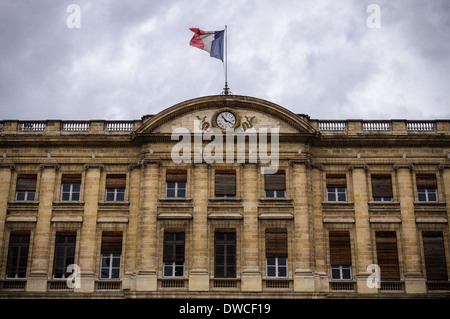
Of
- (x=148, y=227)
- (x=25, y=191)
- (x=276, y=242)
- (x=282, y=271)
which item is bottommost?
(x=282, y=271)

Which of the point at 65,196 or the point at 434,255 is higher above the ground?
the point at 65,196

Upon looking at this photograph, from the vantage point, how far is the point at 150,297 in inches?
1233

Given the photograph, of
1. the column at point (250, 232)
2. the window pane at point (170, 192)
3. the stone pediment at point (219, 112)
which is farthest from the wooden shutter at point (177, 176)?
the column at point (250, 232)

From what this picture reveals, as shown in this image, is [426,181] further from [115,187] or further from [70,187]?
[70,187]

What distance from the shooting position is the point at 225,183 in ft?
111

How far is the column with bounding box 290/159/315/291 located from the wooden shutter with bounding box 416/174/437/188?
20.2 ft

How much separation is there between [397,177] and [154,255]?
534 inches

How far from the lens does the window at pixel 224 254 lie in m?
32.3

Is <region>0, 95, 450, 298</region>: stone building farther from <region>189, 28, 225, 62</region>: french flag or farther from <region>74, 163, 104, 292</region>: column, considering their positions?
<region>189, 28, 225, 62</region>: french flag

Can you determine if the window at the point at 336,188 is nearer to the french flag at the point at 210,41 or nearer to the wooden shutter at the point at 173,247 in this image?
the wooden shutter at the point at 173,247

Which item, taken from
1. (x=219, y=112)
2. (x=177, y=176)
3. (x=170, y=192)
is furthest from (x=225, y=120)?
(x=170, y=192)

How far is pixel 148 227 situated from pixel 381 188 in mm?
12591

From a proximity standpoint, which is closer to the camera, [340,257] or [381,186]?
[340,257]

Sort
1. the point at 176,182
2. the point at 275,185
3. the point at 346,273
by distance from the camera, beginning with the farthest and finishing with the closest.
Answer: the point at 176,182
the point at 275,185
the point at 346,273
